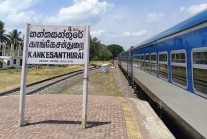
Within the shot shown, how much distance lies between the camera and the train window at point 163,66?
364 inches

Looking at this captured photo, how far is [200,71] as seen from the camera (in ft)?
19.5

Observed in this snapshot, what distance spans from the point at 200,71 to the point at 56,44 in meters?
4.29

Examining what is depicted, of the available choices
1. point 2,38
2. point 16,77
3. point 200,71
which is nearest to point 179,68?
point 200,71

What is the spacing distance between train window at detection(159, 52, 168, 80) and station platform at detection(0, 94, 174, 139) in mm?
1182

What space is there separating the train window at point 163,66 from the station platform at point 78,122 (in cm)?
118

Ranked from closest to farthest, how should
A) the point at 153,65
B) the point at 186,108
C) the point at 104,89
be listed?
the point at 186,108
the point at 153,65
the point at 104,89

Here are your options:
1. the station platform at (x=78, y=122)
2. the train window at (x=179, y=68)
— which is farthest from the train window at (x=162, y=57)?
the station platform at (x=78, y=122)

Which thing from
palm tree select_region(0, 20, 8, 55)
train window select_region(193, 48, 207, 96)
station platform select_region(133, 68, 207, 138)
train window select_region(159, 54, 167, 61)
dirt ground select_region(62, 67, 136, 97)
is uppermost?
palm tree select_region(0, 20, 8, 55)

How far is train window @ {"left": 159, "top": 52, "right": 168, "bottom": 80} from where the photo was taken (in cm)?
925

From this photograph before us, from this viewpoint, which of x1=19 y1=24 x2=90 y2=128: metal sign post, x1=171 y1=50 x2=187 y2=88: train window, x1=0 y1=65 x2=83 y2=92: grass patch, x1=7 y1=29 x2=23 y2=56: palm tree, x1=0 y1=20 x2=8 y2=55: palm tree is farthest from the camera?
x1=7 y1=29 x2=23 y2=56: palm tree

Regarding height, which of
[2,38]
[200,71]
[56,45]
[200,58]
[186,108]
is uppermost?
[2,38]

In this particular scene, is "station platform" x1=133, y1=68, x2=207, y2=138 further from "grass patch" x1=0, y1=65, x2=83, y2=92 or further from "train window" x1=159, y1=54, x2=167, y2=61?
"grass patch" x1=0, y1=65, x2=83, y2=92

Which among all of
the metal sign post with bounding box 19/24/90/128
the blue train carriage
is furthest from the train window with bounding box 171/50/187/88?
the metal sign post with bounding box 19/24/90/128

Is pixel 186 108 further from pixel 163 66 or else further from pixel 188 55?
pixel 163 66
